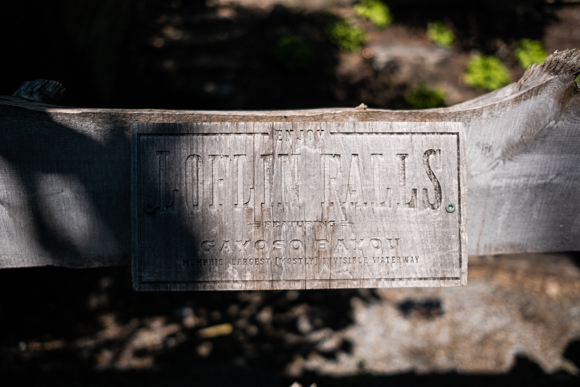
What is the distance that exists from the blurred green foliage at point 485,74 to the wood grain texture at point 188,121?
265 cm

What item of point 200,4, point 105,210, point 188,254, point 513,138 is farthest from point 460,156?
point 200,4

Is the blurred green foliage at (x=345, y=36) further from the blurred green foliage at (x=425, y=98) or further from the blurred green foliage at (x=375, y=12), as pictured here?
the blurred green foliage at (x=425, y=98)

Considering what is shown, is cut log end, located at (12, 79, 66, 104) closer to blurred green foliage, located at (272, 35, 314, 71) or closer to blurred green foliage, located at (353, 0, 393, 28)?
blurred green foliage, located at (272, 35, 314, 71)

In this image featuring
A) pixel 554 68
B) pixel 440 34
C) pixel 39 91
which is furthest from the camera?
pixel 440 34

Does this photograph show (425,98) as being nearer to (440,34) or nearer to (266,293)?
(440,34)

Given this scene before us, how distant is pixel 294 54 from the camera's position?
3.98 m

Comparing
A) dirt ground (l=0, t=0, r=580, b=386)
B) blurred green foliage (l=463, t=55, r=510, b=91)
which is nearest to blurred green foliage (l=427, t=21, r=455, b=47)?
dirt ground (l=0, t=0, r=580, b=386)

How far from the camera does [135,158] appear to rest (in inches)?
66.4

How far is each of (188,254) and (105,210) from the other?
0.55m

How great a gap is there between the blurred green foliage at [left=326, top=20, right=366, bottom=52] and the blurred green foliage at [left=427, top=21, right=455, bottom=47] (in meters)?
0.88

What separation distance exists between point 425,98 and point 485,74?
886 millimetres

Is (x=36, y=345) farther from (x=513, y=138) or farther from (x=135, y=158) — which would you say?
(x=513, y=138)

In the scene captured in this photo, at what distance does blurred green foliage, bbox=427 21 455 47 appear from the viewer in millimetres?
4293

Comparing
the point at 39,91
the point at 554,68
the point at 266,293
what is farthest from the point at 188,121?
the point at 266,293
